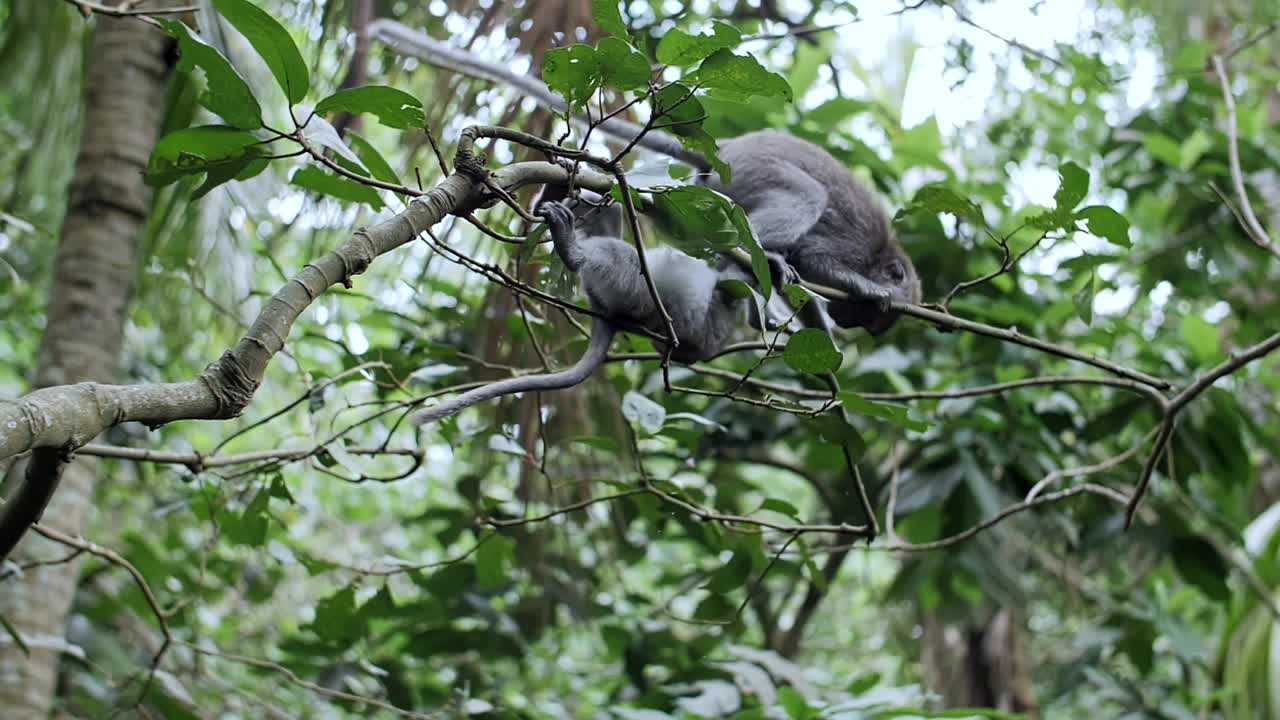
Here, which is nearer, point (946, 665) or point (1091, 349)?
point (1091, 349)

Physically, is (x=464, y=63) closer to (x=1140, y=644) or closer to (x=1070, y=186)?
(x=1070, y=186)

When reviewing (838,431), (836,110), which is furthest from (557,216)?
(836,110)

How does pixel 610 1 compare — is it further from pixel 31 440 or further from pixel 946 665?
pixel 946 665

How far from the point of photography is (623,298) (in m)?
2.50

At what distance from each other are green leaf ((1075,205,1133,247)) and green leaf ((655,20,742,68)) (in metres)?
0.97

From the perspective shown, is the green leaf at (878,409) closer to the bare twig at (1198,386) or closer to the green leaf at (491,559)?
the bare twig at (1198,386)

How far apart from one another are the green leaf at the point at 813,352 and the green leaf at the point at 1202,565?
2862 mm

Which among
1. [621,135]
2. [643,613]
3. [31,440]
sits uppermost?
[621,135]

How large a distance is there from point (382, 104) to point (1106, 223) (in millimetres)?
1451

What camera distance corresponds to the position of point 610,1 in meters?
1.66

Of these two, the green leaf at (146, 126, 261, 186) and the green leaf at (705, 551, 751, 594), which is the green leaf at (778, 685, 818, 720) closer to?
the green leaf at (705, 551, 751, 594)

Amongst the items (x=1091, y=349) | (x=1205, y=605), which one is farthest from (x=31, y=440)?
(x=1205, y=605)

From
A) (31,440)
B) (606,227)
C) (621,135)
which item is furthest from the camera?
(621,135)

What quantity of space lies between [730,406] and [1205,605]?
4040 millimetres
